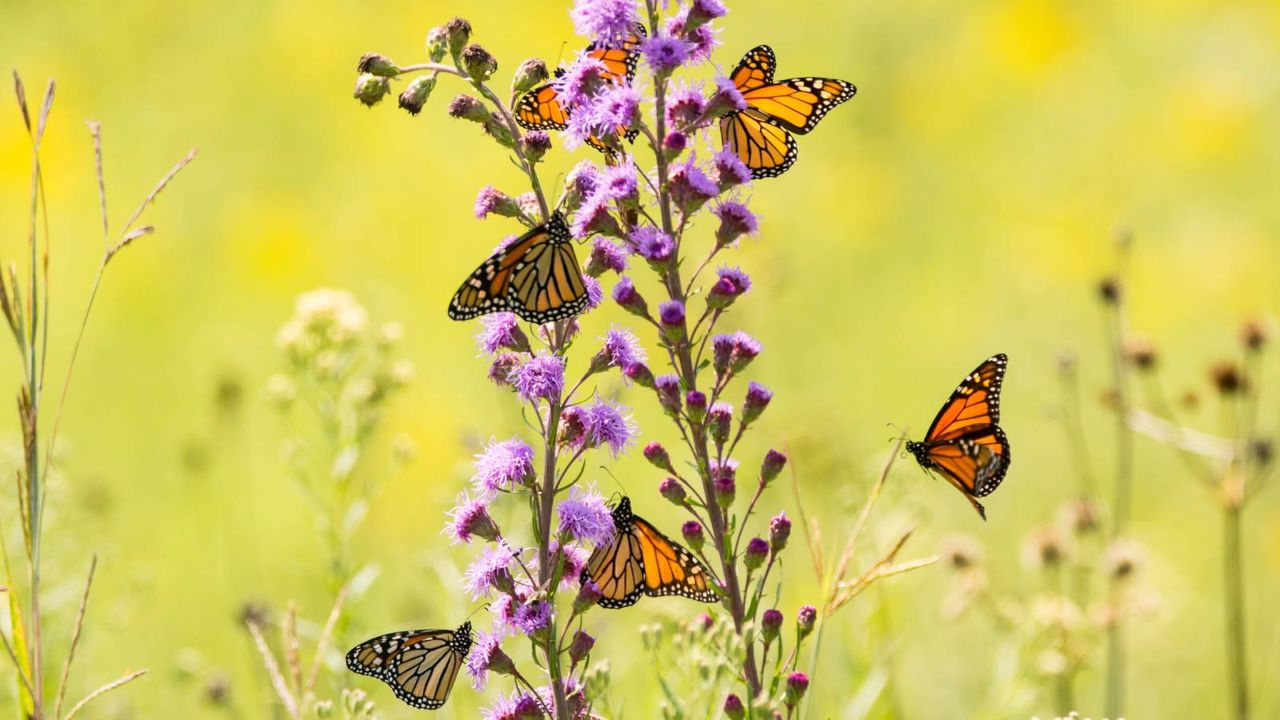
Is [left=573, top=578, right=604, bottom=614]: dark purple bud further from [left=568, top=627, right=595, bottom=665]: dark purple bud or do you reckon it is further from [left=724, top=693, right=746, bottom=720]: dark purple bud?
[left=724, top=693, right=746, bottom=720]: dark purple bud

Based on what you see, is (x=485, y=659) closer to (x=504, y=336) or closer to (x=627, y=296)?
(x=504, y=336)

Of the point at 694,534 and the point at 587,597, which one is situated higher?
the point at 694,534

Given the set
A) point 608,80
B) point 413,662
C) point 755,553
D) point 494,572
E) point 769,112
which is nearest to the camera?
point 494,572

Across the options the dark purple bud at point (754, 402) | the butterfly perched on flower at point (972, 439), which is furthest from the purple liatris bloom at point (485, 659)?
the butterfly perched on flower at point (972, 439)

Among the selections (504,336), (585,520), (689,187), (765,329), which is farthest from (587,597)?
(765,329)

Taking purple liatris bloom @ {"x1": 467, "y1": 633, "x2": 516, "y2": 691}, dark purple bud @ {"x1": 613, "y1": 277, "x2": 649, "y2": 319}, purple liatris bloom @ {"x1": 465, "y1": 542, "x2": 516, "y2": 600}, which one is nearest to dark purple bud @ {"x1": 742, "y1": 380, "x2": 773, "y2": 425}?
dark purple bud @ {"x1": 613, "y1": 277, "x2": 649, "y2": 319}

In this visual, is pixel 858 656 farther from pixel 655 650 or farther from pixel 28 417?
pixel 28 417

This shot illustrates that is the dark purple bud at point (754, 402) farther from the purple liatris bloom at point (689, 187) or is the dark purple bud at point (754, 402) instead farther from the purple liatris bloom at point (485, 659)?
the purple liatris bloom at point (485, 659)

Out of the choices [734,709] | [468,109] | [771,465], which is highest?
[468,109]

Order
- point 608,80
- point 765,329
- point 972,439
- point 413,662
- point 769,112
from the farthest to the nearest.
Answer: point 765,329, point 769,112, point 972,439, point 413,662, point 608,80
